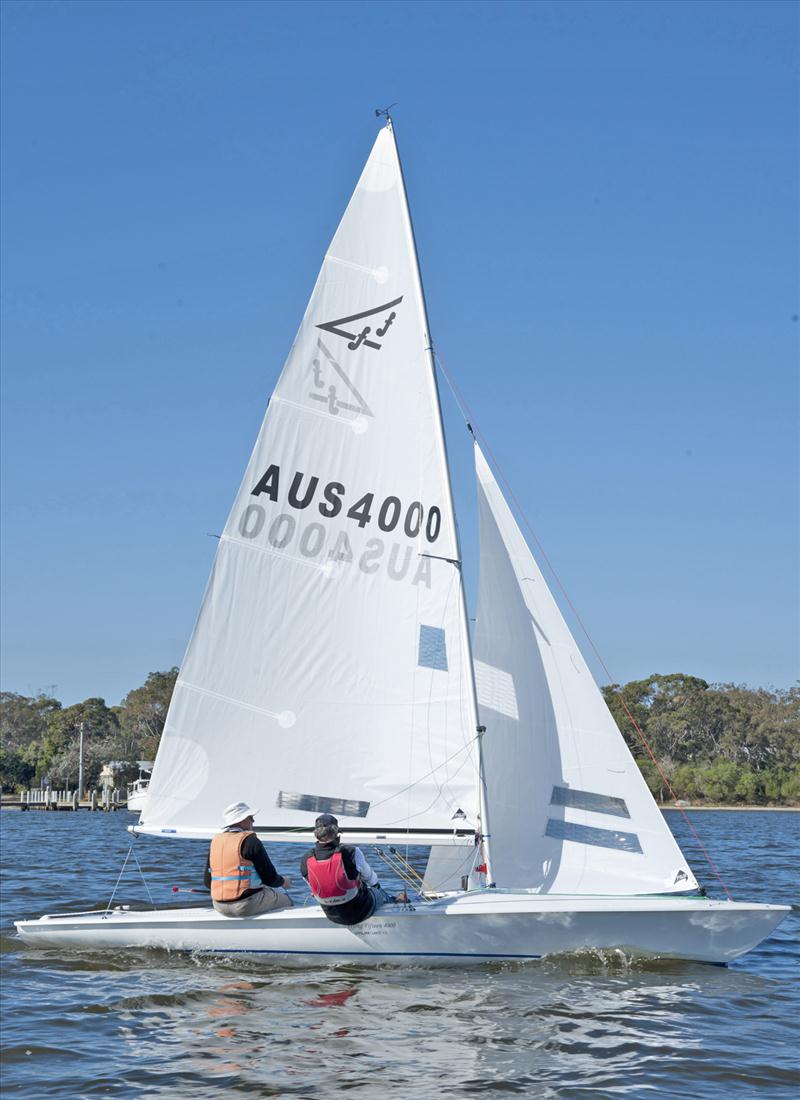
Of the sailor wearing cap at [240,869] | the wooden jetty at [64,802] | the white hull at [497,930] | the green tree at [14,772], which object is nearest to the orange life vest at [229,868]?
the sailor wearing cap at [240,869]

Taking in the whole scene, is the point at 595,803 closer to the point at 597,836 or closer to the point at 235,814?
the point at 597,836

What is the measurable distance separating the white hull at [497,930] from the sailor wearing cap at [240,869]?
153 millimetres

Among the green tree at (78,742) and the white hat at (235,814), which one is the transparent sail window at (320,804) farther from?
the green tree at (78,742)

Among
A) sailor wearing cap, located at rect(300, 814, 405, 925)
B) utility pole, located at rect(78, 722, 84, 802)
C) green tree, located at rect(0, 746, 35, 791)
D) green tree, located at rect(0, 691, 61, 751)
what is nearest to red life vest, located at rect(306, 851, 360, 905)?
sailor wearing cap, located at rect(300, 814, 405, 925)

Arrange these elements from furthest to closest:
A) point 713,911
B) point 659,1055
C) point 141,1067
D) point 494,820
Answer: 1. point 494,820
2. point 713,911
3. point 659,1055
4. point 141,1067

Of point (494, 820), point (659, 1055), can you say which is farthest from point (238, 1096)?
point (494, 820)

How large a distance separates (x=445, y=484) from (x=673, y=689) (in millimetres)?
71330

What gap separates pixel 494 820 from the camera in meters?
12.5

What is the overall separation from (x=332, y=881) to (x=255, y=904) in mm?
1083

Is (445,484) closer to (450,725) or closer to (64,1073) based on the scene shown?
(450,725)

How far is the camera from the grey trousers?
38.6ft

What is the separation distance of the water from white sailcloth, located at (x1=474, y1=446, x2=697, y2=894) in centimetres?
96

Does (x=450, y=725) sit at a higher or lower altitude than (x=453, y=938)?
higher

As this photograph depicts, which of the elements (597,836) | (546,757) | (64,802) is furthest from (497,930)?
(64,802)
